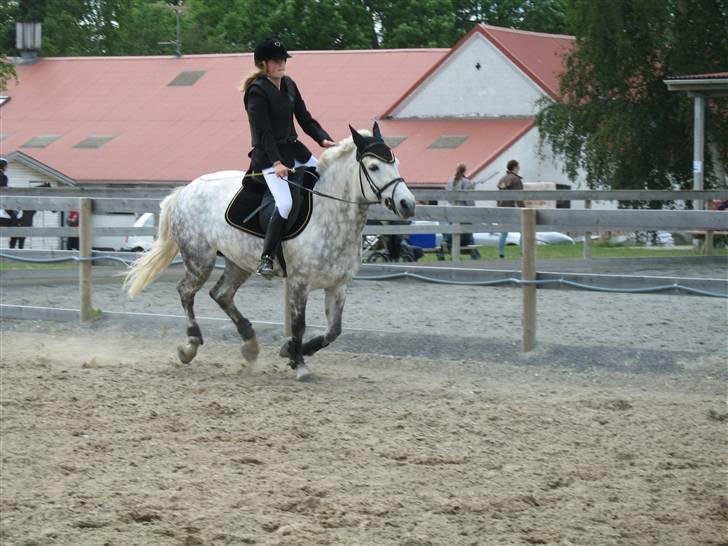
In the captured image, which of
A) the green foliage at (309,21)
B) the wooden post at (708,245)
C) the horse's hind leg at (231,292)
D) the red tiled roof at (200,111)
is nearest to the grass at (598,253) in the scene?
the wooden post at (708,245)

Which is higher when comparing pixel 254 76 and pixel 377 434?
pixel 254 76

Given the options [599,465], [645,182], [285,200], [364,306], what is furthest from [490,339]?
[645,182]

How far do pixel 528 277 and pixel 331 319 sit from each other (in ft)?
5.58

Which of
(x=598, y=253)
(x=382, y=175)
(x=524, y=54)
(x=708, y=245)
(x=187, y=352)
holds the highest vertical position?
(x=524, y=54)

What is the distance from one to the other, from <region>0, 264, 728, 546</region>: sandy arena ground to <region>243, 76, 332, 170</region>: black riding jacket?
1.63m

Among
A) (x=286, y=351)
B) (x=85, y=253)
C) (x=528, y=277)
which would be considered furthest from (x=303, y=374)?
(x=85, y=253)

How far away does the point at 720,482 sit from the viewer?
6.04 m

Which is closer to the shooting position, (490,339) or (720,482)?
(720,482)

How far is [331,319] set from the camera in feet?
30.6

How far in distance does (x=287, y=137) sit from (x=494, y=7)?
52370mm

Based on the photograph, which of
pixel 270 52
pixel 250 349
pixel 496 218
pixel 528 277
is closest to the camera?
pixel 270 52

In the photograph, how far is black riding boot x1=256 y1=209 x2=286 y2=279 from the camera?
9.27m

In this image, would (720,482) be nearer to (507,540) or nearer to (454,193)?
(507,540)

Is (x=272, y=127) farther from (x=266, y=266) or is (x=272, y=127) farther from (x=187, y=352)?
(x=187, y=352)
